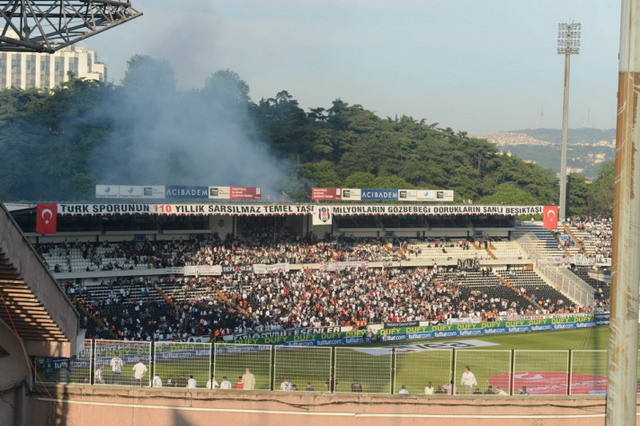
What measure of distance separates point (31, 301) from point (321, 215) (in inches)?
1778

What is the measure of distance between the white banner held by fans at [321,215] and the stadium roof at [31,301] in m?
42.8

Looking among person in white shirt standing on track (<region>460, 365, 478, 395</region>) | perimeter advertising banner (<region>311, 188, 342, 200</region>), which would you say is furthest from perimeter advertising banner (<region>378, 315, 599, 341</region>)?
person in white shirt standing on track (<region>460, 365, 478, 395</region>)

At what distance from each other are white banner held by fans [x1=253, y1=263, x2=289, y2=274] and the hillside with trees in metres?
31.6

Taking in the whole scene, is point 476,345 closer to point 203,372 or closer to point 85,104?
point 203,372

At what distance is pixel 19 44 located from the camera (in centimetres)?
1806

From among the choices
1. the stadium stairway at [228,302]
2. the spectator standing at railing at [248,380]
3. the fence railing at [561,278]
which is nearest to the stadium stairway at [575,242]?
the fence railing at [561,278]

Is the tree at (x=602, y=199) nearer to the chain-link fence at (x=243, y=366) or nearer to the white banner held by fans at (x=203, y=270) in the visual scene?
the white banner held by fans at (x=203, y=270)

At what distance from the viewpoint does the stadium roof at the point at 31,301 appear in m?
13.0

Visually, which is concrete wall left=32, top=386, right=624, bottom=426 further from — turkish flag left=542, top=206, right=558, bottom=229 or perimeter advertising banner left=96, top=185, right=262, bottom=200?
turkish flag left=542, top=206, right=558, bottom=229

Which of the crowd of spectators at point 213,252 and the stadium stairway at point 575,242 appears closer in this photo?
the crowd of spectators at point 213,252

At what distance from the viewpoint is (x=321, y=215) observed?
59.0 m

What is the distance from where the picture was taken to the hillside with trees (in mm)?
82812

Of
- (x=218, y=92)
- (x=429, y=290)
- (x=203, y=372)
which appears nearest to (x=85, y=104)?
(x=218, y=92)

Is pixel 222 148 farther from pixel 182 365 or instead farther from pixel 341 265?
pixel 182 365
